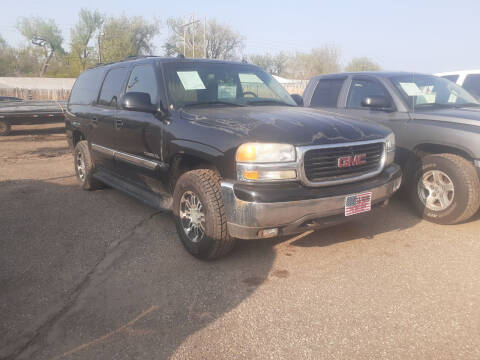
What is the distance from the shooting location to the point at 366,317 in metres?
2.61

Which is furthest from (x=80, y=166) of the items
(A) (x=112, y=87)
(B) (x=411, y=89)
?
(B) (x=411, y=89)

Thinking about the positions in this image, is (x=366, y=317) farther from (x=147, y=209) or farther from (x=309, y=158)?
(x=147, y=209)

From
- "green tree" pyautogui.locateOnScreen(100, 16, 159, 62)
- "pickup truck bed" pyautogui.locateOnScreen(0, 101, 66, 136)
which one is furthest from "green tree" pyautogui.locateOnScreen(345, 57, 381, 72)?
"pickup truck bed" pyautogui.locateOnScreen(0, 101, 66, 136)

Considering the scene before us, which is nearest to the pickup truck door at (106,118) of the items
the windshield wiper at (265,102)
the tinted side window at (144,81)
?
the tinted side window at (144,81)

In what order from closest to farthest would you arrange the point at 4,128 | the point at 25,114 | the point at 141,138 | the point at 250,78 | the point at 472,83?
the point at 141,138
the point at 250,78
the point at 472,83
the point at 25,114
the point at 4,128

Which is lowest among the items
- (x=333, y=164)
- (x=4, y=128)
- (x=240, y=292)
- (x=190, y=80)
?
(x=240, y=292)

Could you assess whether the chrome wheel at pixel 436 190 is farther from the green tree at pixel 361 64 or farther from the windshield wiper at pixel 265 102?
the green tree at pixel 361 64

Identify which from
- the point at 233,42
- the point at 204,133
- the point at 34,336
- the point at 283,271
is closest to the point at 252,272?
the point at 283,271

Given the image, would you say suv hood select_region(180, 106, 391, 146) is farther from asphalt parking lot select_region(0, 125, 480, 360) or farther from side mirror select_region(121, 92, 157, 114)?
asphalt parking lot select_region(0, 125, 480, 360)

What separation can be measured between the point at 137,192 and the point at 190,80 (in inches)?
56.3

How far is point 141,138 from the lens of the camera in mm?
4090

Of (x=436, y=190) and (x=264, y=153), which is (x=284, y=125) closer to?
(x=264, y=153)

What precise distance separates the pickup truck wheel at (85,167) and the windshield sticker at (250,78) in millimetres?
2649

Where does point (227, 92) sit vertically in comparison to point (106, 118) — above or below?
A: above
